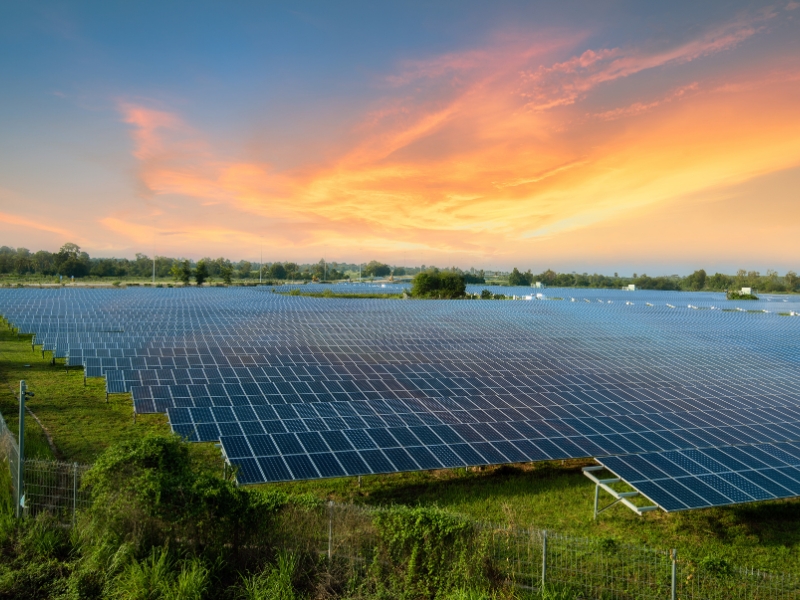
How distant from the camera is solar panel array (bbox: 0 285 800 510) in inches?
602

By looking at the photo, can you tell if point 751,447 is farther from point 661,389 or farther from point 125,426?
point 125,426

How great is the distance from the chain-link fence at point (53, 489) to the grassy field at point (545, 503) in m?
3.70

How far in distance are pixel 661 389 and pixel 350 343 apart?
18105mm

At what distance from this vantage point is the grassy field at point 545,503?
13984 millimetres

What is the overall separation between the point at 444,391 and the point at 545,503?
7323 millimetres

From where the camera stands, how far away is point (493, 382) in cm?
2403

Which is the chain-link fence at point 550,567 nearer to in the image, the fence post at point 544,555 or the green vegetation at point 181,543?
the fence post at point 544,555

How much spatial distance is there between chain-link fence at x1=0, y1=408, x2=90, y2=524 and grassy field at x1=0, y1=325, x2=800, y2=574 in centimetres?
370

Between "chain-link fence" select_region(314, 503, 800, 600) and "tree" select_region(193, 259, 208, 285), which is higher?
"tree" select_region(193, 259, 208, 285)

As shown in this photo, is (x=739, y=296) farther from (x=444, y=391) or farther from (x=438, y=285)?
(x=444, y=391)

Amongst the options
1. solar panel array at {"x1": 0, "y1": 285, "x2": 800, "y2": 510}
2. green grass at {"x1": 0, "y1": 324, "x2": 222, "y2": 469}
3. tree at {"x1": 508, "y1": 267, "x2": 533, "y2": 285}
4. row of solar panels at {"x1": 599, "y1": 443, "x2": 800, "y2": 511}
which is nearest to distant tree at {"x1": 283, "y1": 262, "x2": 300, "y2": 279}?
tree at {"x1": 508, "y1": 267, "x2": 533, "y2": 285}

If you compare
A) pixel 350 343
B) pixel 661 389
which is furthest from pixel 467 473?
pixel 350 343

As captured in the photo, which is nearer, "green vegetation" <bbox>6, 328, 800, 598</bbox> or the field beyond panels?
"green vegetation" <bbox>6, 328, 800, 598</bbox>

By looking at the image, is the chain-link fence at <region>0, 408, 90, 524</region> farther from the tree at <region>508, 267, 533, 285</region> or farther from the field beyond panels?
the tree at <region>508, 267, 533, 285</region>
